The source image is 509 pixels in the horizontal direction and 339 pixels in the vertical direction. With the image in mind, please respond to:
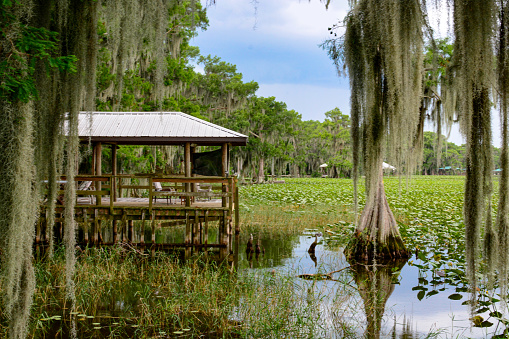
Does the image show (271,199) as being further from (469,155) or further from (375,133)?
(469,155)

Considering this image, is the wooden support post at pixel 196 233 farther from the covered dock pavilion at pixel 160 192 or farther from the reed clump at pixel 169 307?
the reed clump at pixel 169 307

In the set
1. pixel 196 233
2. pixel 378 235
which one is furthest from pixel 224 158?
pixel 378 235

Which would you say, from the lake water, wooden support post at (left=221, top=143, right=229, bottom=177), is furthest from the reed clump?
wooden support post at (left=221, top=143, right=229, bottom=177)

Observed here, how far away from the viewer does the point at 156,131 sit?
487 inches

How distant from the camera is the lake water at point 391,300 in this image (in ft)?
19.9

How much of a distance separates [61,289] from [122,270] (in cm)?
131

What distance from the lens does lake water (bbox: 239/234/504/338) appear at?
6.07 m

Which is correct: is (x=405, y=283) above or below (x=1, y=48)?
below

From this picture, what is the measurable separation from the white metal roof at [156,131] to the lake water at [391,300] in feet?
10.8

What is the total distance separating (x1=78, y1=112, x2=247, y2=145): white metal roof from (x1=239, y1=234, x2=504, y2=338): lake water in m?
3.29

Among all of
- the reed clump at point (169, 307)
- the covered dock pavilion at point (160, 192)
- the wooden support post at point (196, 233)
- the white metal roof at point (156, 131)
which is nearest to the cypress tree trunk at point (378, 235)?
the reed clump at point (169, 307)

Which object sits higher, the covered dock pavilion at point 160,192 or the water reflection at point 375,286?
the covered dock pavilion at point 160,192

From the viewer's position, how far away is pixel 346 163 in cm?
5084

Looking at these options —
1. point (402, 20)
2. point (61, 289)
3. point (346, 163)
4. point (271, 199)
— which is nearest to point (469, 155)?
point (402, 20)
